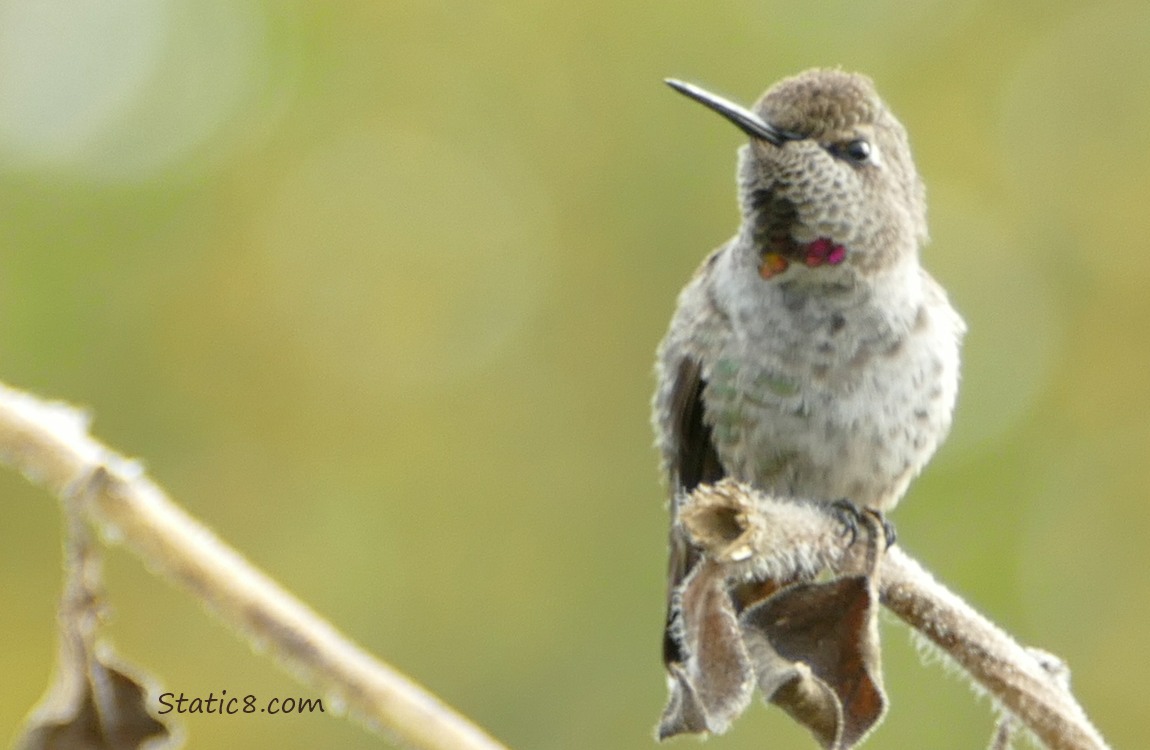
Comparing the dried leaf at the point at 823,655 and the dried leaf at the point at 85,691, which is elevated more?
the dried leaf at the point at 85,691

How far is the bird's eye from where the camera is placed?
3.43m

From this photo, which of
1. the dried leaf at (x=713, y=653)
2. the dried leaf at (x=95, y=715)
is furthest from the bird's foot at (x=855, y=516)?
the dried leaf at (x=95, y=715)

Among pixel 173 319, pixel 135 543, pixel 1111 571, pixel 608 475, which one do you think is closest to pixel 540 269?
pixel 608 475

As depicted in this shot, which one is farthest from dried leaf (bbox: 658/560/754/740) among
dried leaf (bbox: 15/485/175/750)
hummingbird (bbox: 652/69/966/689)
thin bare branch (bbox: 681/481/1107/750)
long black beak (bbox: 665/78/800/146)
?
hummingbird (bbox: 652/69/966/689)

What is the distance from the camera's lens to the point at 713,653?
1477 millimetres

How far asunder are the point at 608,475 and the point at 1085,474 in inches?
106

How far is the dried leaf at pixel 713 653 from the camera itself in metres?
1.47

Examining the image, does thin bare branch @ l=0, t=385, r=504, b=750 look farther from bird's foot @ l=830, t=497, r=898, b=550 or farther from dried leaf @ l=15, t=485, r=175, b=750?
bird's foot @ l=830, t=497, r=898, b=550

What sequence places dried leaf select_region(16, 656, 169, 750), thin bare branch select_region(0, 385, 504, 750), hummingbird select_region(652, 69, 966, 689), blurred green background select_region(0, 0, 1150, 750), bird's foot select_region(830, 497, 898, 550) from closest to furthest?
1. thin bare branch select_region(0, 385, 504, 750)
2. dried leaf select_region(16, 656, 169, 750)
3. bird's foot select_region(830, 497, 898, 550)
4. hummingbird select_region(652, 69, 966, 689)
5. blurred green background select_region(0, 0, 1150, 750)

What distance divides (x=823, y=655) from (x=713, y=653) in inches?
6.3

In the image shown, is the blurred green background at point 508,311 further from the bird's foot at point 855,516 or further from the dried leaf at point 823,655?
the dried leaf at point 823,655

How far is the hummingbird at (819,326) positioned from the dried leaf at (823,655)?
170cm

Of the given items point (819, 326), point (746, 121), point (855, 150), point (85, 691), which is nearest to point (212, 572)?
point (85, 691)

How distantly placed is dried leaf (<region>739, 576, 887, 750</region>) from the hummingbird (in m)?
1.70
